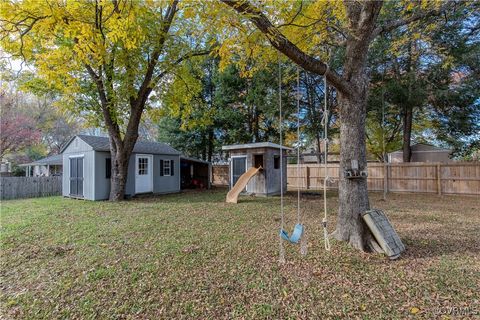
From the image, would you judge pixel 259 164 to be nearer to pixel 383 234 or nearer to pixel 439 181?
pixel 383 234

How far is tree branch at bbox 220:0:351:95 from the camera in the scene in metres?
2.99

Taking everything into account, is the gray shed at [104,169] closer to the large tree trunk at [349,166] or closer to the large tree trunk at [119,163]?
the large tree trunk at [119,163]

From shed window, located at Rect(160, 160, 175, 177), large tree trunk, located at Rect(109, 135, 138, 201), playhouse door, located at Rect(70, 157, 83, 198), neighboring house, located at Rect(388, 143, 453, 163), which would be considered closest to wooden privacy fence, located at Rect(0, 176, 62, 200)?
playhouse door, located at Rect(70, 157, 83, 198)

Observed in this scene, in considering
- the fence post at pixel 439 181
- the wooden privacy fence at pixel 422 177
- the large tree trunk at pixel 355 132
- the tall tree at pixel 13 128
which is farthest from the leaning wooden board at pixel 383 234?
the tall tree at pixel 13 128

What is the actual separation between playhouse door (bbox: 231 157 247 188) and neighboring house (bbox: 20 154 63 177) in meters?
11.7

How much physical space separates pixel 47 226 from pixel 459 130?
52.6 feet

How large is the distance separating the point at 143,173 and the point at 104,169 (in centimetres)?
178

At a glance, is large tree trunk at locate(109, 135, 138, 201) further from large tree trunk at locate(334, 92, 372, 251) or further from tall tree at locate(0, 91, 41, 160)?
tall tree at locate(0, 91, 41, 160)

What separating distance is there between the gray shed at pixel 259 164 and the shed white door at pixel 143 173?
12.9 ft

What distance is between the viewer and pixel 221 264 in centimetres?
327

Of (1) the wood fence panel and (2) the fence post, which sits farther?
(1) the wood fence panel

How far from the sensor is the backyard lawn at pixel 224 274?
7.52 feet

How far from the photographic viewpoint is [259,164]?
10922mm

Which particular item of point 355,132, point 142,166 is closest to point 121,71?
point 142,166
